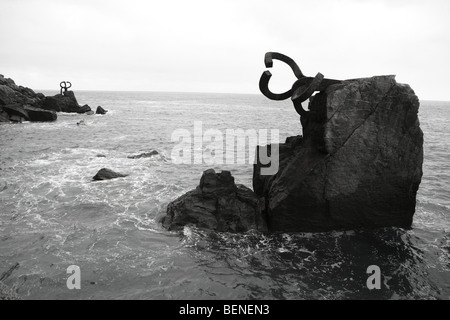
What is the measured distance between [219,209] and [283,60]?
20.3 ft

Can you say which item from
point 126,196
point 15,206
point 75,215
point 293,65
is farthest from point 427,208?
point 15,206

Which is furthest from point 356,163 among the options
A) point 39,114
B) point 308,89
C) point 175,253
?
point 39,114

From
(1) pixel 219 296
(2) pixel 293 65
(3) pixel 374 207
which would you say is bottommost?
(1) pixel 219 296

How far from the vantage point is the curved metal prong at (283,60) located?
41.0ft

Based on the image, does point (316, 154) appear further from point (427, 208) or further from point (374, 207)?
point (427, 208)

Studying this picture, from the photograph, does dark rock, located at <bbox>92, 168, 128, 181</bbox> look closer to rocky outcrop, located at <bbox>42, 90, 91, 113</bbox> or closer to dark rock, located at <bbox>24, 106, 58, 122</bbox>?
dark rock, located at <bbox>24, 106, 58, 122</bbox>

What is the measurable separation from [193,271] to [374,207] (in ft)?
22.4

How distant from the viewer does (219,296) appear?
336 inches

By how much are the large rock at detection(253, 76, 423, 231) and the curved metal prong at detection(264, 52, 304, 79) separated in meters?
1.60

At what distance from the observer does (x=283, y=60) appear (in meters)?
12.9

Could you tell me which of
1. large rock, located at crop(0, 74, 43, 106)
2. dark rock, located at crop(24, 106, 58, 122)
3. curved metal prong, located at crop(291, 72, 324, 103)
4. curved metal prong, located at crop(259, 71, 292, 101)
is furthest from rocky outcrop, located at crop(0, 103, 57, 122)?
curved metal prong, located at crop(291, 72, 324, 103)

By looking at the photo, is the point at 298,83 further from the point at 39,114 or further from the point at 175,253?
the point at 39,114

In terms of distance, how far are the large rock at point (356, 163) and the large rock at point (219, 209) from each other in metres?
0.83

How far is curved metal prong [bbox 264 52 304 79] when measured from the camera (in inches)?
492
